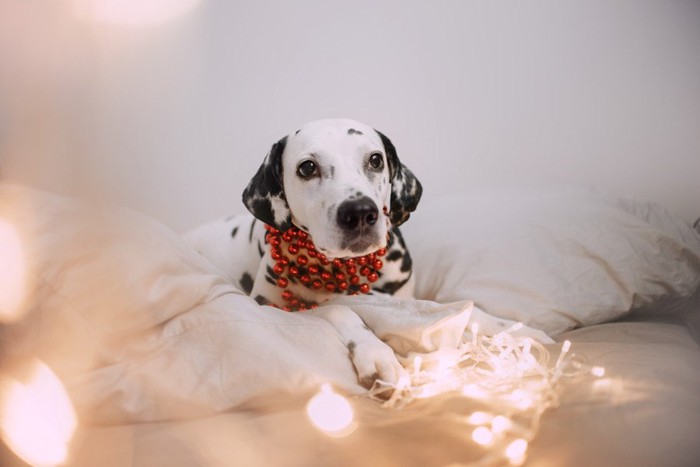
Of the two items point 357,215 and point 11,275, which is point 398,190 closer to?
point 357,215

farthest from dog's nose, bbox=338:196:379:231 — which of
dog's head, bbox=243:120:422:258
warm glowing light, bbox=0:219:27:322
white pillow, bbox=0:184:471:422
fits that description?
warm glowing light, bbox=0:219:27:322

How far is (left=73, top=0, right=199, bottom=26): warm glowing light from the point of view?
2906 mm

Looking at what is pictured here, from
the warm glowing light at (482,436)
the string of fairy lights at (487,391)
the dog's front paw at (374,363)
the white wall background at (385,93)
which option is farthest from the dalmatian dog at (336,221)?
the white wall background at (385,93)

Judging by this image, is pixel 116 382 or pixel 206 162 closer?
pixel 116 382

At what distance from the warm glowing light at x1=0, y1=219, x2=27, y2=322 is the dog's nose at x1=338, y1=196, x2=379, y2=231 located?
2.90 feet

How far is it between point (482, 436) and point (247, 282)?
165 cm

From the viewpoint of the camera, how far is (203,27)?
10.1ft

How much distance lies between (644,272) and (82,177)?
9.51 ft

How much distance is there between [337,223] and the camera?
1674mm

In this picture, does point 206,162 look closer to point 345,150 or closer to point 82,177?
point 82,177

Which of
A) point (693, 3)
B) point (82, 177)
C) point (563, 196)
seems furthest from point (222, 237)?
point (693, 3)

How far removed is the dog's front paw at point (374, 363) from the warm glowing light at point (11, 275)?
891 millimetres

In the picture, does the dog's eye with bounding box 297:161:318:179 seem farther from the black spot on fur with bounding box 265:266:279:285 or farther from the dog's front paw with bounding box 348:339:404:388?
the dog's front paw with bounding box 348:339:404:388

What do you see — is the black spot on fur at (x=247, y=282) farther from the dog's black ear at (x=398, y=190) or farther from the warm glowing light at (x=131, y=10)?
the warm glowing light at (x=131, y=10)
